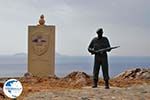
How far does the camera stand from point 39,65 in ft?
80.8

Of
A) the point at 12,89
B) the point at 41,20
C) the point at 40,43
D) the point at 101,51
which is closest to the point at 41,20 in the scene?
the point at 41,20

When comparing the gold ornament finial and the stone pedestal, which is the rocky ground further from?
the gold ornament finial

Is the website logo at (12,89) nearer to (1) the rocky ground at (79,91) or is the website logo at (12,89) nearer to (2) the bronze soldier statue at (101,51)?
(1) the rocky ground at (79,91)

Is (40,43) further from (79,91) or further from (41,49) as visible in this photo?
(79,91)

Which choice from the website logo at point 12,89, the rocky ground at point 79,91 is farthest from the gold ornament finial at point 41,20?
the website logo at point 12,89

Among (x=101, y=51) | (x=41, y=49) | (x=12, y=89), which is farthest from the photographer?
(x=41, y=49)

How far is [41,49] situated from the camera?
80.3 ft

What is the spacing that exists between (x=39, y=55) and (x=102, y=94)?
33.8 feet

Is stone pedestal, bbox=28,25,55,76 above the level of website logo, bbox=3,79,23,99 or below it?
above

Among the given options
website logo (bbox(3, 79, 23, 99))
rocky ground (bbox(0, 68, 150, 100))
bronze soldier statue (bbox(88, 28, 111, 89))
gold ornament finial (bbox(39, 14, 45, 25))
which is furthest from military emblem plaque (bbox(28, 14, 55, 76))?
website logo (bbox(3, 79, 23, 99))

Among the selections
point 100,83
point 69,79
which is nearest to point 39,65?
point 69,79

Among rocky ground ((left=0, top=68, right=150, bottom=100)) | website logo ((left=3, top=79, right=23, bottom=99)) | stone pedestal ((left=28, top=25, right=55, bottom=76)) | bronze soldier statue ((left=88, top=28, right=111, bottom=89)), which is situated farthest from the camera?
stone pedestal ((left=28, top=25, right=55, bottom=76))

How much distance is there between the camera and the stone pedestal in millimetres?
24281

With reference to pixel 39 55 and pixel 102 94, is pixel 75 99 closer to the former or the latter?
pixel 102 94
